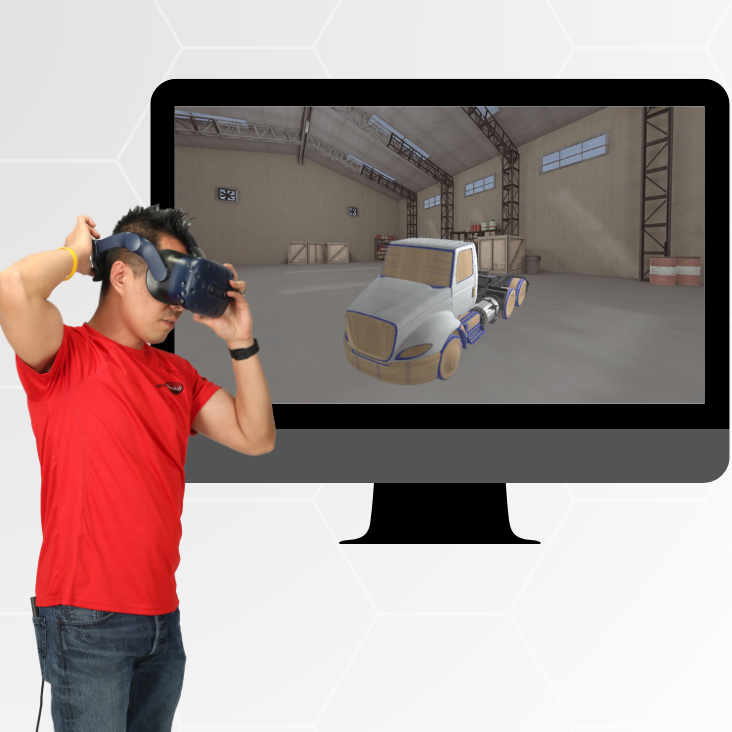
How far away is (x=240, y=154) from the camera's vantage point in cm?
183

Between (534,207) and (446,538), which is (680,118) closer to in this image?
(534,207)

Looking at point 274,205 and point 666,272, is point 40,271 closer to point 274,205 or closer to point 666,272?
point 274,205

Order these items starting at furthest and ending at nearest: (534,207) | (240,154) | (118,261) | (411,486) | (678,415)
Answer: (534,207) < (411,486) < (240,154) < (678,415) < (118,261)

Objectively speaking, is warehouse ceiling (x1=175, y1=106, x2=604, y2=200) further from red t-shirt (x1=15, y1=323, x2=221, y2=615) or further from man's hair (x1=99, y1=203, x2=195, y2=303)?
red t-shirt (x1=15, y1=323, x2=221, y2=615)

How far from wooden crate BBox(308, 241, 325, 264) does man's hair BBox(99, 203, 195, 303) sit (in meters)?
0.73

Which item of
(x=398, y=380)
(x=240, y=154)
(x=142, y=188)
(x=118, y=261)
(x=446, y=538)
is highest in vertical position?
(x=240, y=154)

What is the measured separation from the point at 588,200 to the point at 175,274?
260 centimetres

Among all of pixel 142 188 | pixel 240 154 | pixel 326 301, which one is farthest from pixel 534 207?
pixel 142 188

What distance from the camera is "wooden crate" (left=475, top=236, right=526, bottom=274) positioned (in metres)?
1.95

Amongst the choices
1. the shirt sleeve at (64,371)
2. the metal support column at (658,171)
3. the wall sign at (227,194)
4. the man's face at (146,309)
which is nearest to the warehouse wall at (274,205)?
the wall sign at (227,194)

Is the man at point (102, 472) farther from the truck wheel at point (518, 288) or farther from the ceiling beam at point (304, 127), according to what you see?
the truck wheel at point (518, 288)

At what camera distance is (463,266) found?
210 cm

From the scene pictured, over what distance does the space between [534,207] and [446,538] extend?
5.74ft

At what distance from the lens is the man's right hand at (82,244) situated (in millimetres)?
1020
